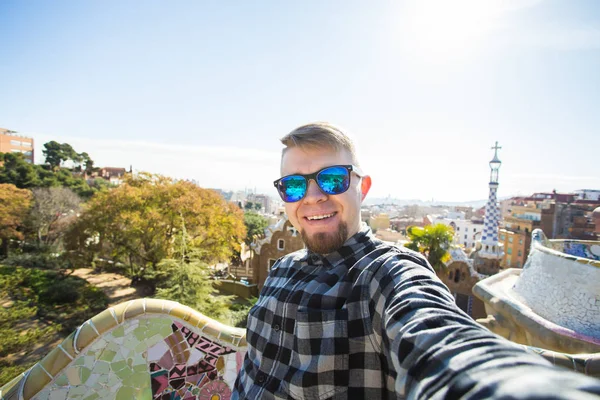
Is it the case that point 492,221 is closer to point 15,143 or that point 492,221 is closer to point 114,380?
point 114,380

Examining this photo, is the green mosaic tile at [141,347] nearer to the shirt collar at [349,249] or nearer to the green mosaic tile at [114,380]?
the green mosaic tile at [114,380]

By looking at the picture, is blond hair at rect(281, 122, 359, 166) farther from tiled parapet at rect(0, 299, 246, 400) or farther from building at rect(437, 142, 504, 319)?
building at rect(437, 142, 504, 319)

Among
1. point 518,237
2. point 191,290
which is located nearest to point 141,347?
point 191,290

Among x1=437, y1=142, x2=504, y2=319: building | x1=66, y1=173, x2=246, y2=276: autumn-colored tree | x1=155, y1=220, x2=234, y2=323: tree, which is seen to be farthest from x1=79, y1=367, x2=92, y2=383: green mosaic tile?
x1=437, y1=142, x2=504, y2=319: building

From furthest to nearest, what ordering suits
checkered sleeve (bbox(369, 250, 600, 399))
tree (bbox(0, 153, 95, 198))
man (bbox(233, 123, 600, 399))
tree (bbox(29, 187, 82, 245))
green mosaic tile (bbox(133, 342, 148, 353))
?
tree (bbox(0, 153, 95, 198)) < tree (bbox(29, 187, 82, 245)) < green mosaic tile (bbox(133, 342, 148, 353)) < man (bbox(233, 123, 600, 399)) < checkered sleeve (bbox(369, 250, 600, 399))

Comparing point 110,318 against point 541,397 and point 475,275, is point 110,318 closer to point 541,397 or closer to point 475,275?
point 541,397

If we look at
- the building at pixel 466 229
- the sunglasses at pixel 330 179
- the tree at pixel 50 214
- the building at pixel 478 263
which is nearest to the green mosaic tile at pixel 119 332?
the sunglasses at pixel 330 179

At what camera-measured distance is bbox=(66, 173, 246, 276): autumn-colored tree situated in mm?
13617

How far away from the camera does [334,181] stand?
1.71 meters

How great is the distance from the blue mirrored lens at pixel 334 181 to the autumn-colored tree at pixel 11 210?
22.7m

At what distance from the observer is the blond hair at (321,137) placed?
1718 mm

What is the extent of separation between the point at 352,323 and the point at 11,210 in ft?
77.8

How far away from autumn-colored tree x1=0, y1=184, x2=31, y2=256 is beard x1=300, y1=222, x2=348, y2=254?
2265 centimetres

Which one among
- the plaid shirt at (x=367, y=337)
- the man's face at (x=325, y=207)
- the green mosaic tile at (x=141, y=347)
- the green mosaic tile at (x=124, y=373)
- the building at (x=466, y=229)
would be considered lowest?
the building at (x=466, y=229)
